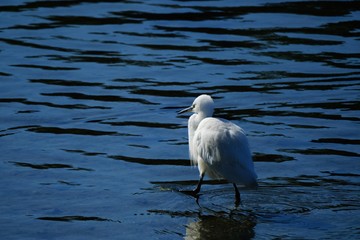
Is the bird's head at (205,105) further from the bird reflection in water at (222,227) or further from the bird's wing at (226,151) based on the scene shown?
the bird reflection in water at (222,227)

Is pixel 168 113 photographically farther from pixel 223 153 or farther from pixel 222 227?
pixel 222 227

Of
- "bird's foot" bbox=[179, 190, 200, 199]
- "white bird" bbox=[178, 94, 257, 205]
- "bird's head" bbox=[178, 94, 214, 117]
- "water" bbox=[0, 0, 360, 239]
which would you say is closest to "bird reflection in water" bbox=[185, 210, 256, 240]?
"water" bbox=[0, 0, 360, 239]

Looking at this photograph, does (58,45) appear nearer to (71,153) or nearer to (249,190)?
(71,153)

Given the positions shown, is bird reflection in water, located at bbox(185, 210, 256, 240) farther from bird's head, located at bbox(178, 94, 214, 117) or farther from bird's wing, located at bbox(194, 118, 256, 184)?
bird's head, located at bbox(178, 94, 214, 117)

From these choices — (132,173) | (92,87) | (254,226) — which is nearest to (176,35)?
(92,87)

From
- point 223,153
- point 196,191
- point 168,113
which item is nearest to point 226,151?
point 223,153

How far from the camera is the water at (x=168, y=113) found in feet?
25.5

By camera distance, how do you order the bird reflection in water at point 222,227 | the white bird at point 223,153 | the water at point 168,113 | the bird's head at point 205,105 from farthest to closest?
the bird's head at point 205,105 → the white bird at point 223,153 → the water at point 168,113 → the bird reflection in water at point 222,227

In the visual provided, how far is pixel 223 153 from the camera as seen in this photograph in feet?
26.7

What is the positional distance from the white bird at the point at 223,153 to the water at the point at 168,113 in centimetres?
30

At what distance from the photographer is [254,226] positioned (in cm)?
749

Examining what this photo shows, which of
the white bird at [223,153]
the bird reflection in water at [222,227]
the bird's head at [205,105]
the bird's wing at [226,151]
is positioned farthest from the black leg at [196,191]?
the bird's head at [205,105]

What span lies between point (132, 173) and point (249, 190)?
1415mm

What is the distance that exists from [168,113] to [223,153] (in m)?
3.39
